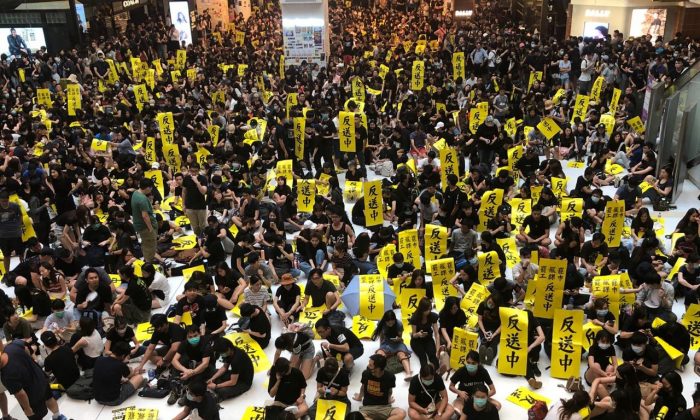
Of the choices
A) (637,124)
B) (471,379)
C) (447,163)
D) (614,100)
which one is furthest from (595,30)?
(471,379)

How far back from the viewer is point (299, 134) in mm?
15453

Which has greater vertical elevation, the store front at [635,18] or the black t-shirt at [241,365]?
the store front at [635,18]

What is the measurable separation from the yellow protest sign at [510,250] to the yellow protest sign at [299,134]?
18.4ft

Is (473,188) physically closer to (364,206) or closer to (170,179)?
(364,206)

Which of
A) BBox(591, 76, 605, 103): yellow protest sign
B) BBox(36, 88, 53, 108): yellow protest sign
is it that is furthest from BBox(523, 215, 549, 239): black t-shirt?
BBox(36, 88, 53, 108): yellow protest sign

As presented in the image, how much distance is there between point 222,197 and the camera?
42.7 feet

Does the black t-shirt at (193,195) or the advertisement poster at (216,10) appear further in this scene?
the advertisement poster at (216,10)

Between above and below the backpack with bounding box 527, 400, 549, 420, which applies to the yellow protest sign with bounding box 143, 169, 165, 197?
above

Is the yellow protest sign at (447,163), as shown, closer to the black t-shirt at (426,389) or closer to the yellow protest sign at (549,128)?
the yellow protest sign at (549,128)

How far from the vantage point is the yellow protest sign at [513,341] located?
27.5 feet

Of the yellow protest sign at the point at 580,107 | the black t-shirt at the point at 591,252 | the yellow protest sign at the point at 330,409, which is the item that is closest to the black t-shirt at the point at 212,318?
the yellow protest sign at the point at 330,409

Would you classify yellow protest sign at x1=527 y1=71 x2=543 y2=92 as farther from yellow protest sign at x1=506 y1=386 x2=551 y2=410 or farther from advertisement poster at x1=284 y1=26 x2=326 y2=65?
yellow protest sign at x1=506 y1=386 x2=551 y2=410

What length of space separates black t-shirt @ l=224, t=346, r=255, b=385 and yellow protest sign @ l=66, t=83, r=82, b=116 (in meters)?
12.2

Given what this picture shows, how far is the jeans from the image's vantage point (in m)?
11.0
